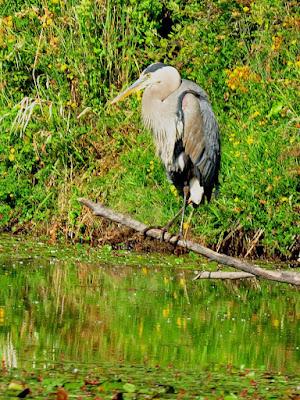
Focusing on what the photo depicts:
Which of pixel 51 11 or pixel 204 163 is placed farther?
pixel 51 11

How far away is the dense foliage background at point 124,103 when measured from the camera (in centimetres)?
1114

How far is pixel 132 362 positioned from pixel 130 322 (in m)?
1.39

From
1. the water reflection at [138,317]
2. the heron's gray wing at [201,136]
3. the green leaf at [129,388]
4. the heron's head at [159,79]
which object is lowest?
the green leaf at [129,388]

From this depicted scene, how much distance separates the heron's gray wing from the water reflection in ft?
3.02

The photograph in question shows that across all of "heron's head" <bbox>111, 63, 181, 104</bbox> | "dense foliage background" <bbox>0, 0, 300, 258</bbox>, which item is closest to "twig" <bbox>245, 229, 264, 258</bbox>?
"dense foliage background" <bbox>0, 0, 300, 258</bbox>

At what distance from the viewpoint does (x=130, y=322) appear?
332 inches

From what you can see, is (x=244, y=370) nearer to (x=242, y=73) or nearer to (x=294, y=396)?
(x=294, y=396)

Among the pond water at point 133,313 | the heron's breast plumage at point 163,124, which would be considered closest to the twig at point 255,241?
the pond water at point 133,313

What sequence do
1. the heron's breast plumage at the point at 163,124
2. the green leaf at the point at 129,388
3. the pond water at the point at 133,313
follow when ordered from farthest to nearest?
1. the heron's breast plumage at the point at 163,124
2. the pond water at the point at 133,313
3. the green leaf at the point at 129,388

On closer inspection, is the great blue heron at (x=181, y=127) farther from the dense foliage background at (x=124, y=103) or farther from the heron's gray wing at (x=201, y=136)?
the dense foliage background at (x=124, y=103)

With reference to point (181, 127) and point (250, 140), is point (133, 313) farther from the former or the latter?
point (250, 140)

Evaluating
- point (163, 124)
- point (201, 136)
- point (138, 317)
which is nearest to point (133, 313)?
point (138, 317)

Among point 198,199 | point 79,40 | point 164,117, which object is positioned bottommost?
point 198,199

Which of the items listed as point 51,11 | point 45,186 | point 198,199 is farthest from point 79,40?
point 198,199
